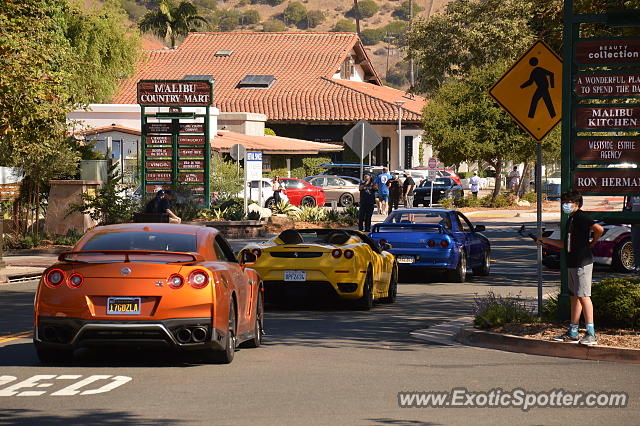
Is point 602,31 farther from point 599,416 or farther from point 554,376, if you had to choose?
point 599,416

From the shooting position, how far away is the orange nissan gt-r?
470 inches

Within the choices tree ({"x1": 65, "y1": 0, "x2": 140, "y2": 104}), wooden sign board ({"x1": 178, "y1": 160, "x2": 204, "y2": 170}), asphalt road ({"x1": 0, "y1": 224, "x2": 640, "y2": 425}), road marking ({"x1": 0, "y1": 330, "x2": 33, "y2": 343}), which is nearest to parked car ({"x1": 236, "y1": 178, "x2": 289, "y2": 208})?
wooden sign board ({"x1": 178, "y1": 160, "x2": 204, "y2": 170})

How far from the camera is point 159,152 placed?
3897 cm

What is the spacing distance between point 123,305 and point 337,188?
48205mm

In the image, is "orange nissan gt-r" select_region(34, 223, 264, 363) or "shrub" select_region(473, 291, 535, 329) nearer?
"orange nissan gt-r" select_region(34, 223, 264, 363)

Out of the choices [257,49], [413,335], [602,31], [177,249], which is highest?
[257,49]

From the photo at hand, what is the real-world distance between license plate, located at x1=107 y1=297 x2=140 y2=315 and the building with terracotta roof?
5580cm

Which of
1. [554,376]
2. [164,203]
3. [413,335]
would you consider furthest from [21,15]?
[554,376]

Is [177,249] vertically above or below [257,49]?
below

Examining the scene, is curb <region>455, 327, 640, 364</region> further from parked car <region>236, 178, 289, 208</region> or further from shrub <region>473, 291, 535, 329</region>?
parked car <region>236, 178, 289, 208</region>

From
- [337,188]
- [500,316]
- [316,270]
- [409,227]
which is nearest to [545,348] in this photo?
[500,316]

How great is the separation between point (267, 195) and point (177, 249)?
4070 centimetres

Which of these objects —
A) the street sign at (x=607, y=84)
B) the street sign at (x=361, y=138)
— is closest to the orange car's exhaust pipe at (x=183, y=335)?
the street sign at (x=607, y=84)

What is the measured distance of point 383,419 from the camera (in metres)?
9.48
